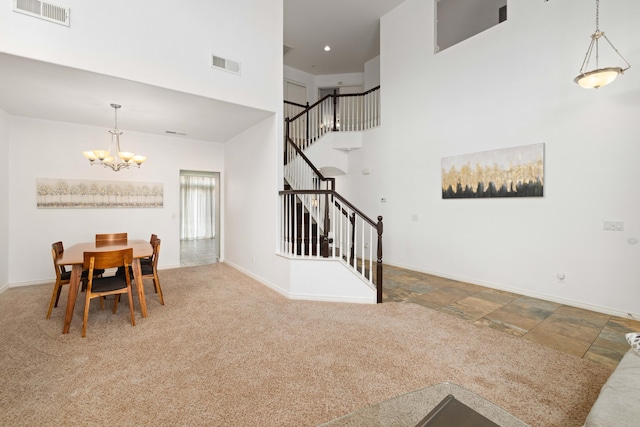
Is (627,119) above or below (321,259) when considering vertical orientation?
above

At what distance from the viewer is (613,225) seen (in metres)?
3.52

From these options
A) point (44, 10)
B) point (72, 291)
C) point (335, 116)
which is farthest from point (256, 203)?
point (335, 116)

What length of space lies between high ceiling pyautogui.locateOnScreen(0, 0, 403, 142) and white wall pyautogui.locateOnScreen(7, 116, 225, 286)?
0.85 ft

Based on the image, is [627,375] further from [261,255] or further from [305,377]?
[261,255]

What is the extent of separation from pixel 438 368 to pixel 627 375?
118cm

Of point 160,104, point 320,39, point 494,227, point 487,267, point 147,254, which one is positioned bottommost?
point 487,267

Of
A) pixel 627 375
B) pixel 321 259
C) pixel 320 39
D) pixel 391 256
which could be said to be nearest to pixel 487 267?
pixel 391 256

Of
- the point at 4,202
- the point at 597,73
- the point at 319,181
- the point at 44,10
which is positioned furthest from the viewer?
the point at 319,181

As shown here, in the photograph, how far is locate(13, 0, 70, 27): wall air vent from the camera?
2.79 metres

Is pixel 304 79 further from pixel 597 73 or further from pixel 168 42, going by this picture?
pixel 597 73

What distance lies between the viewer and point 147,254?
12.0 ft

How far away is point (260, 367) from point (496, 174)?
4.49m

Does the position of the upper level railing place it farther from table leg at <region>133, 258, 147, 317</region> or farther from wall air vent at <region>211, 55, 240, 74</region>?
table leg at <region>133, 258, 147, 317</region>

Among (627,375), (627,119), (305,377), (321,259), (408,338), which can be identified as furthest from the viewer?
(321,259)
